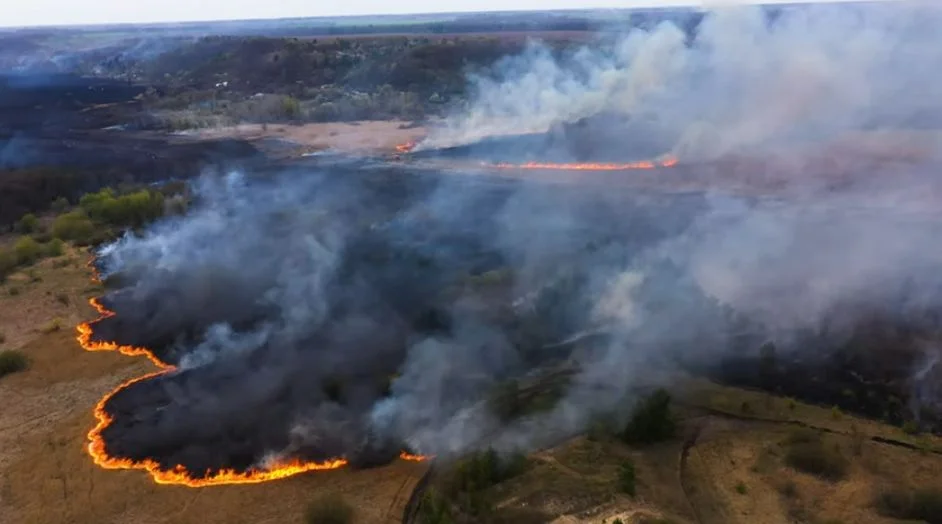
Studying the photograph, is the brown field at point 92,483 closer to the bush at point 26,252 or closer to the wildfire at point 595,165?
the bush at point 26,252

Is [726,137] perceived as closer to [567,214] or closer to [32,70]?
[567,214]

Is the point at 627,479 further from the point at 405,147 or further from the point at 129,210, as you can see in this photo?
the point at 405,147

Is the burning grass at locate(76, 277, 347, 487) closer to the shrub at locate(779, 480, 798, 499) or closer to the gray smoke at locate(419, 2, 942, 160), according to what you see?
the shrub at locate(779, 480, 798, 499)

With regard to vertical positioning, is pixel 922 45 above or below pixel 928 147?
above

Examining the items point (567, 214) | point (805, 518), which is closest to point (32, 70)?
point (567, 214)

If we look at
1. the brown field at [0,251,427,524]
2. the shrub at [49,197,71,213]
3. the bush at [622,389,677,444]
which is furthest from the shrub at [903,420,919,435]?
the shrub at [49,197,71,213]

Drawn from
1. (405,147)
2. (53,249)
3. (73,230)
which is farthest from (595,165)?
(53,249)

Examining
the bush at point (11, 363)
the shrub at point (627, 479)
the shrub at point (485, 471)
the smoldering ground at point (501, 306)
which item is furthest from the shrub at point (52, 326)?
the shrub at point (627, 479)
